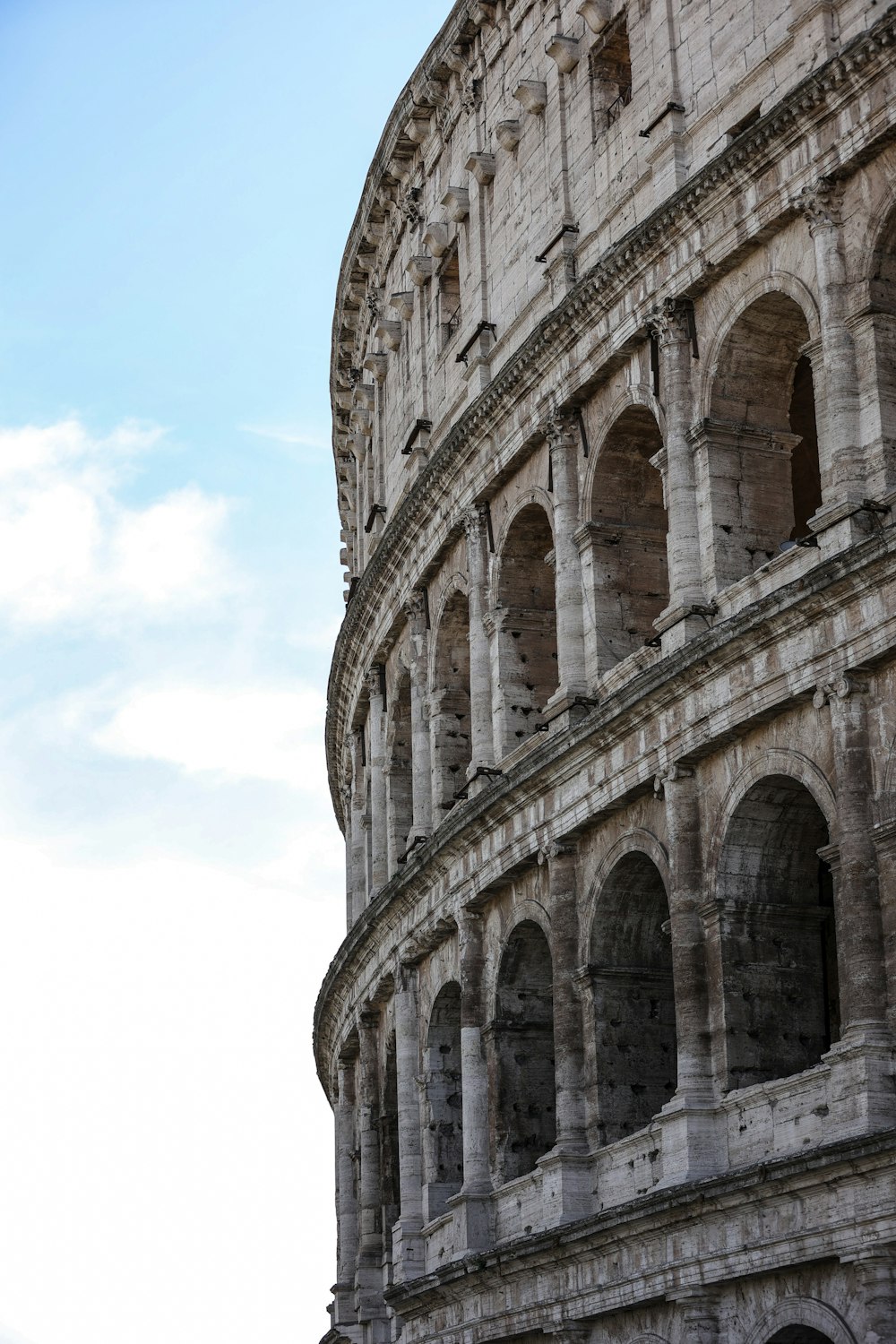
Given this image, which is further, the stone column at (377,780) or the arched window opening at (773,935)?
the stone column at (377,780)

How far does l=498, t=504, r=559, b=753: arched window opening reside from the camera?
86.0 ft

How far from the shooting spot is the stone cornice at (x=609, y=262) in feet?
65.7

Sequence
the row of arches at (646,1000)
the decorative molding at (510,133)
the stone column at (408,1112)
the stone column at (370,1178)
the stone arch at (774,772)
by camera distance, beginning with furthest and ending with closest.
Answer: the stone column at (370,1178), the decorative molding at (510,133), the stone column at (408,1112), the row of arches at (646,1000), the stone arch at (774,772)

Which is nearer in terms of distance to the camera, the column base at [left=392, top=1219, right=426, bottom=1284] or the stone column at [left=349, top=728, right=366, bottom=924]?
the column base at [left=392, top=1219, right=426, bottom=1284]

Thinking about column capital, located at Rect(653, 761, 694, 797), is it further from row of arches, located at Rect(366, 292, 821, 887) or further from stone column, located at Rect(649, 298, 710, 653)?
row of arches, located at Rect(366, 292, 821, 887)

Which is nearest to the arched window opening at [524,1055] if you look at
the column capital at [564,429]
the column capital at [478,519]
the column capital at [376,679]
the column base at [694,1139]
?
the column base at [694,1139]

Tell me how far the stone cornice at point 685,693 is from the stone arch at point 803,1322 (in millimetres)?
5062

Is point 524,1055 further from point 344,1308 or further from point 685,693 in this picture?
point 344,1308

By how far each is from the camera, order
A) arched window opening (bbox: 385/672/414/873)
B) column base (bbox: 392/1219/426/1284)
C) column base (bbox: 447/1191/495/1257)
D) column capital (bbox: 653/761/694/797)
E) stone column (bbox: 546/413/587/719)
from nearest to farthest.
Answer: column capital (bbox: 653/761/694/797) < stone column (bbox: 546/413/587/719) < column base (bbox: 447/1191/495/1257) < column base (bbox: 392/1219/426/1284) < arched window opening (bbox: 385/672/414/873)

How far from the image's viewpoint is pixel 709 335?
22.2 m

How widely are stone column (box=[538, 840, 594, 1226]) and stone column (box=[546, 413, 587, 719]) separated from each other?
184 cm

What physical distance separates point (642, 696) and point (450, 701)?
8.04m

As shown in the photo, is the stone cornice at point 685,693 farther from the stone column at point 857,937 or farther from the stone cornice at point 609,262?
the stone cornice at point 609,262

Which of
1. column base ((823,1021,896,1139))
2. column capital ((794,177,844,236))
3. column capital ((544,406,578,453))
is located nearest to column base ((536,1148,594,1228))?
column base ((823,1021,896,1139))
